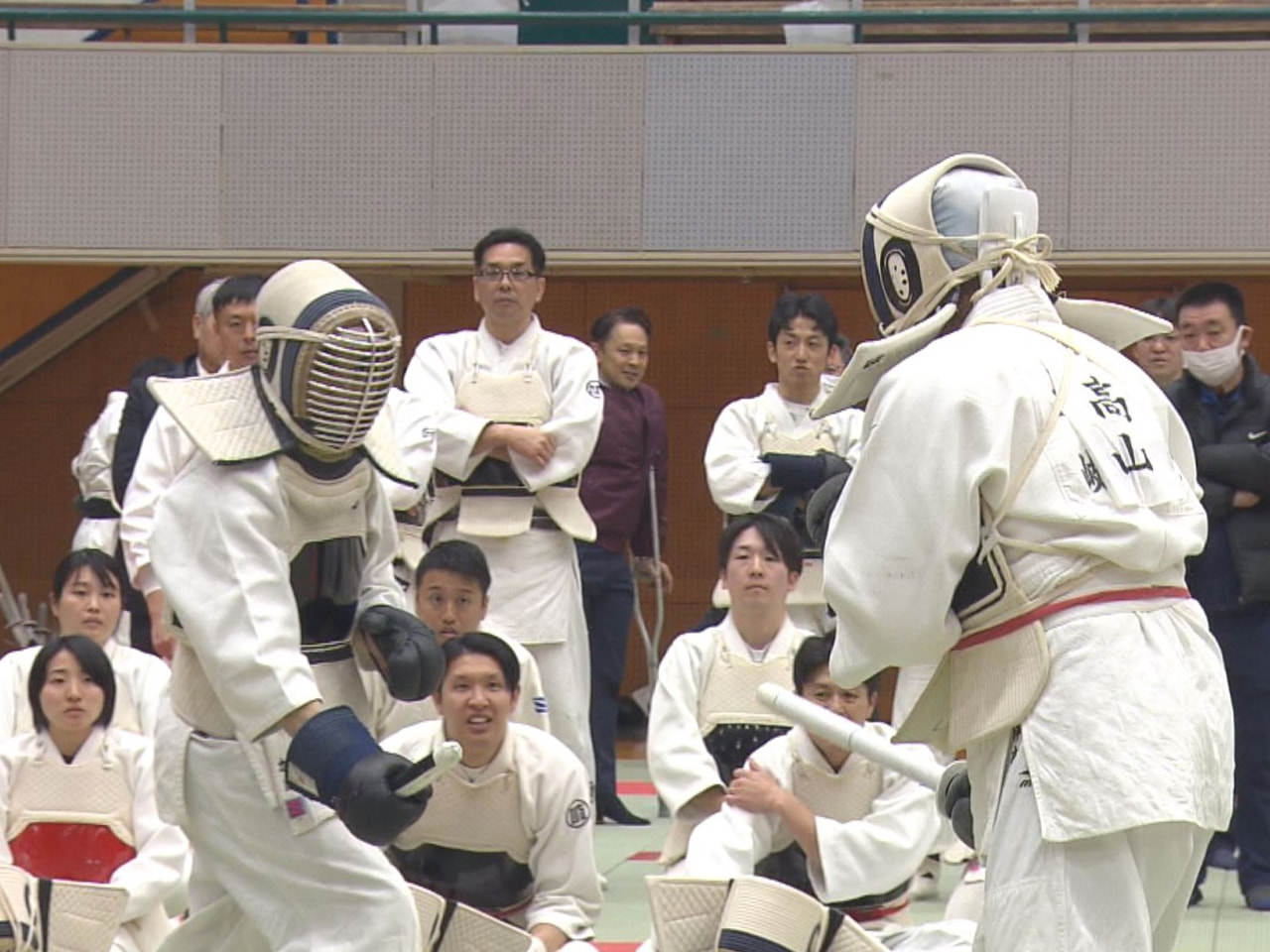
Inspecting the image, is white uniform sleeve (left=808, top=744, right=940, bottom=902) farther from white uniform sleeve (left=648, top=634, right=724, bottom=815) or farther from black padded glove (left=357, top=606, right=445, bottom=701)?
black padded glove (left=357, top=606, right=445, bottom=701)

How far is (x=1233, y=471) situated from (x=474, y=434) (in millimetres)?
2388

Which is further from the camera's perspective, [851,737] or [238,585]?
[851,737]

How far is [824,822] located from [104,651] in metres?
2.19

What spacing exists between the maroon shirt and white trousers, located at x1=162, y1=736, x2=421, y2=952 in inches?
169

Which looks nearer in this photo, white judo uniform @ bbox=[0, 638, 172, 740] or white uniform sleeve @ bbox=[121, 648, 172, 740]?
white judo uniform @ bbox=[0, 638, 172, 740]

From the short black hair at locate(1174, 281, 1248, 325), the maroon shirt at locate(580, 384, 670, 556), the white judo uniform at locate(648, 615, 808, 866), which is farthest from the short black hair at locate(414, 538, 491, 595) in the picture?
the short black hair at locate(1174, 281, 1248, 325)

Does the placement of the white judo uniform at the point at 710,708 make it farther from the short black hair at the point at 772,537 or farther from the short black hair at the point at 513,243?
the short black hair at the point at 513,243

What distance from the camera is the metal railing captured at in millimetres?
9938

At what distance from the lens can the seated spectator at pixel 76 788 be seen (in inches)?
254

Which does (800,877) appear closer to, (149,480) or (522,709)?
(522,709)

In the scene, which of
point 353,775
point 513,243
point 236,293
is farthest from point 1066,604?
point 513,243

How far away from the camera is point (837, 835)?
6242 millimetres

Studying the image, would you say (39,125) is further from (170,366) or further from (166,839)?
(166,839)

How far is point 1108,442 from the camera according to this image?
3797mm
